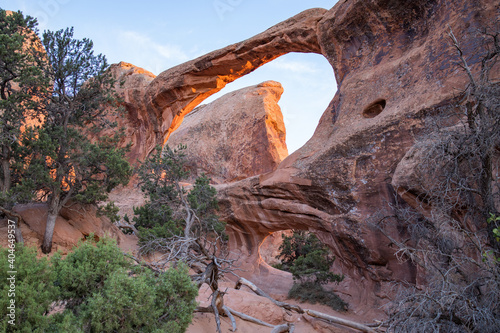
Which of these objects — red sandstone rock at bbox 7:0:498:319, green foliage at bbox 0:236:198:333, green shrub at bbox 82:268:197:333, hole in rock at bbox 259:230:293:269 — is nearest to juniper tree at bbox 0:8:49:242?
green foliage at bbox 0:236:198:333

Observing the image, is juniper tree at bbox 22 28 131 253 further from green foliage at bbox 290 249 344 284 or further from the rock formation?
the rock formation

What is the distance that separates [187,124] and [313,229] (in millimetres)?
23342

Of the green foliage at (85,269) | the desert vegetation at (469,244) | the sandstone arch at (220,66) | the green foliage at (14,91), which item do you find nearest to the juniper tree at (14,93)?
the green foliage at (14,91)

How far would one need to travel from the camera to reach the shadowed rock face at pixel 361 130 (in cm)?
908

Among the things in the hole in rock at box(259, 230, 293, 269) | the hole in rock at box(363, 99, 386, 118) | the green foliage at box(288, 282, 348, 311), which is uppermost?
the hole in rock at box(363, 99, 386, 118)

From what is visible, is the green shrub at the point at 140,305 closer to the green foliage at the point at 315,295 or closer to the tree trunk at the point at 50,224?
the tree trunk at the point at 50,224

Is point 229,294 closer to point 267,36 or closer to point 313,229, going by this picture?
point 313,229

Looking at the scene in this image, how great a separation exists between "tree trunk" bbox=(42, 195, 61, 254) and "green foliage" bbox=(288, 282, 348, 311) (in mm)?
8796

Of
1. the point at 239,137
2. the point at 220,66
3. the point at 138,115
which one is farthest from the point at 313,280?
the point at 239,137

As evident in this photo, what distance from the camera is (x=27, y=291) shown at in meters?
3.51

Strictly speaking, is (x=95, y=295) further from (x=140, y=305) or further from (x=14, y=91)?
(x=14, y=91)

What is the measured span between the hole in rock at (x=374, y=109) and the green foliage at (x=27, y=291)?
1002 cm

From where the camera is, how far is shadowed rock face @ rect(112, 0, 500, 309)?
9078 millimetres

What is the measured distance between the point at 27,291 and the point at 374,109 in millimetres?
10624
